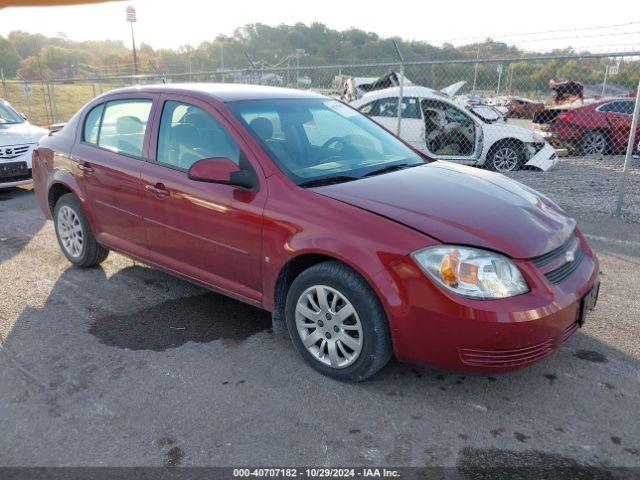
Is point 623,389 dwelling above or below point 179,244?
below

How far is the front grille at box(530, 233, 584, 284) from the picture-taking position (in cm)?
286

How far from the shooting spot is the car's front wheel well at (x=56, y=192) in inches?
196

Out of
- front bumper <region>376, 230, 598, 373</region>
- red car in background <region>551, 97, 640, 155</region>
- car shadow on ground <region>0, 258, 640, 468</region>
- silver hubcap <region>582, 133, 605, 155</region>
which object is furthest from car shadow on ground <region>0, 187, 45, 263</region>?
silver hubcap <region>582, 133, 605, 155</region>

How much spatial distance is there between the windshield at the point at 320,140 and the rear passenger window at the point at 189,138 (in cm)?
18

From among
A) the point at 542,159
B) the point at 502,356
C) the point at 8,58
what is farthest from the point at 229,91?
the point at 8,58

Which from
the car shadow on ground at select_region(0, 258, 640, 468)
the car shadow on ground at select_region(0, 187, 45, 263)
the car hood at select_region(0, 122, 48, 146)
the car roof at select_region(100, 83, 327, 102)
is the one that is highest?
the car roof at select_region(100, 83, 327, 102)

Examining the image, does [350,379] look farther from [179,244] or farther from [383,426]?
[179,244]

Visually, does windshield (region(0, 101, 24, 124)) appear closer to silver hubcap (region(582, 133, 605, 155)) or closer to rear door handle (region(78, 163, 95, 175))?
rear door handle (region(78, 163, 95, 175))

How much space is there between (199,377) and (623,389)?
7.89 ft

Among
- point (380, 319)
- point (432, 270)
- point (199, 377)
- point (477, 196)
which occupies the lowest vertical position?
point (199, 377)

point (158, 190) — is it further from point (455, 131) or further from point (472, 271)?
point (455, 131)

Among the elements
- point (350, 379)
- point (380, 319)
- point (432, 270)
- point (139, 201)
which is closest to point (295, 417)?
point (350, 379)

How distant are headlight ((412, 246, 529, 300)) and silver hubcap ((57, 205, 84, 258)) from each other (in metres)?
3.41

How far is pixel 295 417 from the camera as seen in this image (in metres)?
2.83
